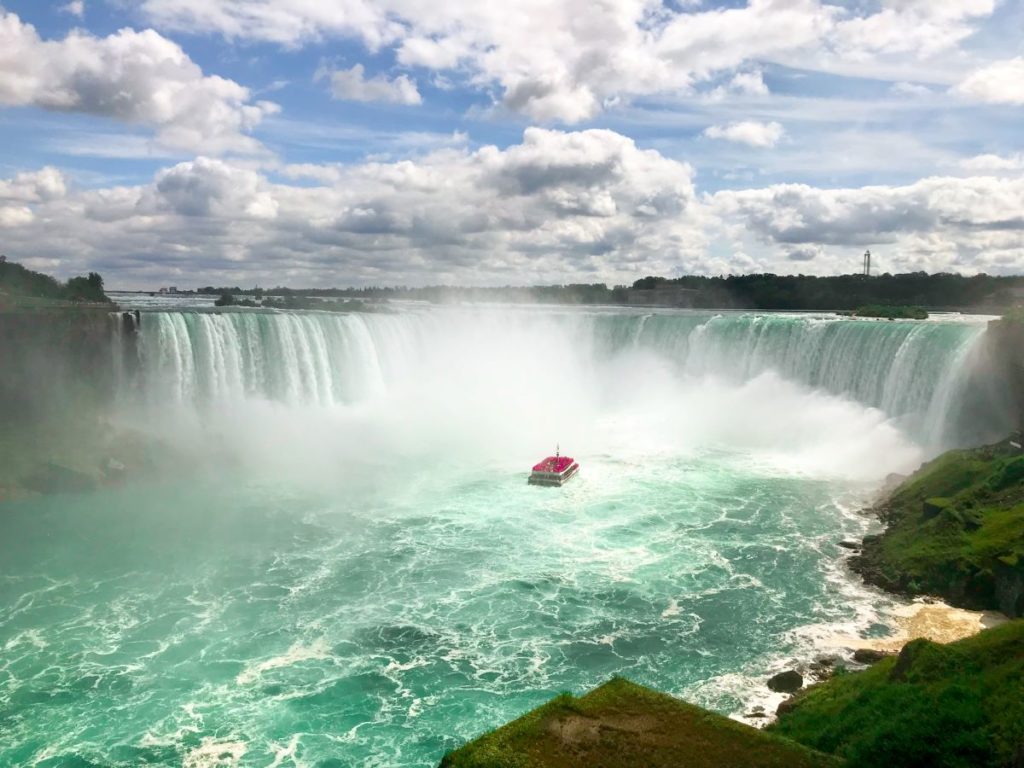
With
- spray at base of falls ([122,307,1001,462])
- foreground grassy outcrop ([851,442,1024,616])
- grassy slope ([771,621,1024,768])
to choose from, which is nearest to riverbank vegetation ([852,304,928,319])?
spray at base of falls ([122,307,1001,462])

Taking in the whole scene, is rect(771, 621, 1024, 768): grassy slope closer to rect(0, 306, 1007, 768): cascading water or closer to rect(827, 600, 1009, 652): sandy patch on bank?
rect(0, 306, 1007, 768): cascading water

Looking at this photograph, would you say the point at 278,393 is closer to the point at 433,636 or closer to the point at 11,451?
the point at 11,451

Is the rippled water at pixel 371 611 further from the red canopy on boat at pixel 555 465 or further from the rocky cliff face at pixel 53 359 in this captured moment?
the rocky cliff face at pixel 53 359

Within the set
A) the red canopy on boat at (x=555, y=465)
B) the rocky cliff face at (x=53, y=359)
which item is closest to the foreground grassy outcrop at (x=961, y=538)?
the red canopy on boat at (x=555, y=465)

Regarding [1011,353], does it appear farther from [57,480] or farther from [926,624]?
[57,480]

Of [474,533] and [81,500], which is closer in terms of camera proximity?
[474,533]

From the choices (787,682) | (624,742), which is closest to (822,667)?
(787,682)

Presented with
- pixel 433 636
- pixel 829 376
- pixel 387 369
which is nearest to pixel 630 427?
pixel 829 376
